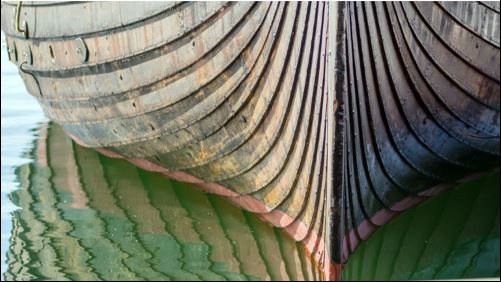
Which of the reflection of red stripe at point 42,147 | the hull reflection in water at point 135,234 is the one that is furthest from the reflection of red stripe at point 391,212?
the reflection of red stripe at point 42,147

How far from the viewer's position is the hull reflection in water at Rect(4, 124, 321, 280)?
21.4 ft

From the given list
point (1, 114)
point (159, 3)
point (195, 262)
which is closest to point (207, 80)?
point (159, 3)

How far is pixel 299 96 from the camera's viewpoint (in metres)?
6.19

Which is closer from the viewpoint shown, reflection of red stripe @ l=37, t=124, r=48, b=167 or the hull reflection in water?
the hull reflection in water

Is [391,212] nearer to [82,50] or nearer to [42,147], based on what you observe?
[82,50]

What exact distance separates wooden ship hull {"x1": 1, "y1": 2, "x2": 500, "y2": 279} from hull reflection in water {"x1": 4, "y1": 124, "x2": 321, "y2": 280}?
0.17 metres

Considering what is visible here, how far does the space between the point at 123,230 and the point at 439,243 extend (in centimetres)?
197

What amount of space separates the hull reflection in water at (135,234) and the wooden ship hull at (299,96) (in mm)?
174

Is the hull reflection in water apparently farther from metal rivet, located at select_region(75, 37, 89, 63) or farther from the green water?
metal rivet, located at select_region(75, 37, 89, 63)

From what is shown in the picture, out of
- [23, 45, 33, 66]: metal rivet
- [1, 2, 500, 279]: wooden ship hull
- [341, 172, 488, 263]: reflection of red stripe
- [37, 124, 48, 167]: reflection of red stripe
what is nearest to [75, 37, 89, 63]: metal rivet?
[1, 2, 500, 279]: wooden ship hull

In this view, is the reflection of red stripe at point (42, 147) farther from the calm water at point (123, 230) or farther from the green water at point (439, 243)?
the green water at point (439, 243)

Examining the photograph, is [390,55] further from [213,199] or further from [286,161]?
[213,199]

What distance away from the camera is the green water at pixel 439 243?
21.5ft

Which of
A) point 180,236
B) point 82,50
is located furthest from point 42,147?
point 180,236
